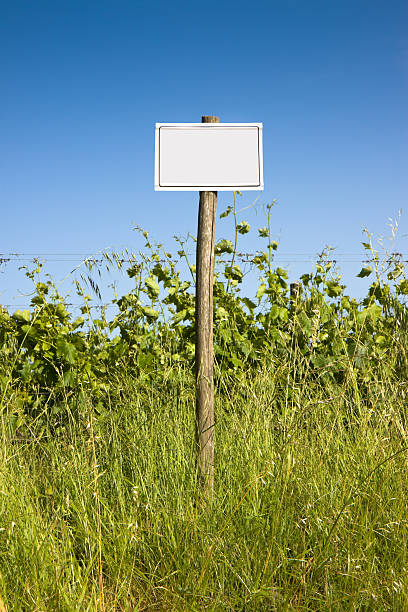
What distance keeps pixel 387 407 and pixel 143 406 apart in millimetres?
1281

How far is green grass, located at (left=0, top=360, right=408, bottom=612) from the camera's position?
186cm

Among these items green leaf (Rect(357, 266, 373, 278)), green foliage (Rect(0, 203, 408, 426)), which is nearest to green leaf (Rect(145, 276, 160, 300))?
green foliage (Rect(0, 203, 408, 426))

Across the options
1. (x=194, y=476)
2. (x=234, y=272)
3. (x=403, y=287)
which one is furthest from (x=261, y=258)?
(x=194, y=476)

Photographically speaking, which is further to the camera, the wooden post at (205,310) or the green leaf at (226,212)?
the green leaf at (226,212)

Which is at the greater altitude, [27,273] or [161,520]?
[27,273]

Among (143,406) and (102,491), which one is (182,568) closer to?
(102,491)

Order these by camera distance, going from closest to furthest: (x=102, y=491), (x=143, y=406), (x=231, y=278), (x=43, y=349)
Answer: (x=102, y=491) → (x=143, y=406) → (x=43, y=349) → (x=231, y=278)

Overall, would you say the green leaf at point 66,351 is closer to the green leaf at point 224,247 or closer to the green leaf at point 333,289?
the green leaf at point 224,247

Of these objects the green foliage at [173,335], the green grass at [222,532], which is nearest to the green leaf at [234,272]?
the green foliage at [173,335]

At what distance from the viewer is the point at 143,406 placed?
3.11 meters

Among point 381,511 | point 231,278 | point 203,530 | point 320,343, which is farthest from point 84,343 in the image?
point 381,511

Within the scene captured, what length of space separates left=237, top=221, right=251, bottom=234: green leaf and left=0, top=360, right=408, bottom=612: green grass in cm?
167

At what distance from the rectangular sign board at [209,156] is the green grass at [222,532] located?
102 centimetres

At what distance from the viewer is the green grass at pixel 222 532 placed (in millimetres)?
1864
